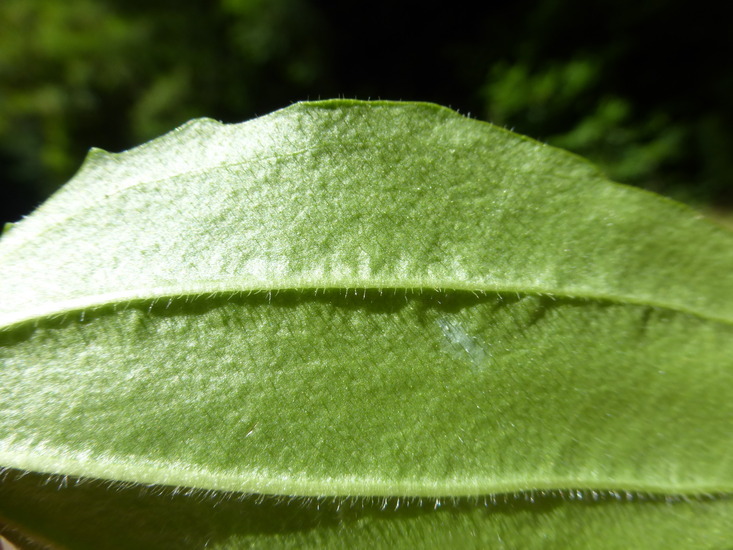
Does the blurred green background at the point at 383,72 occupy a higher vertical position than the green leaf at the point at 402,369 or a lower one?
higher

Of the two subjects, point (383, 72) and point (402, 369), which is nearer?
point (402, 369)

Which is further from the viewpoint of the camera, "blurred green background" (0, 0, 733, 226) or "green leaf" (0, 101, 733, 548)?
"blurred green background" (0, 0, 733, 226)

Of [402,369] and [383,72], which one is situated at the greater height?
[383,72]

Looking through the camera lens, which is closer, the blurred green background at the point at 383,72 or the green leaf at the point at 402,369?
the green leaf at the point at 402,369

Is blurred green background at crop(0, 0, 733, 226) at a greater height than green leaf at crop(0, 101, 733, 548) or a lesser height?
greater

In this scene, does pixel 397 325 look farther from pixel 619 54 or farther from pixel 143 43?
pixel 143 43
